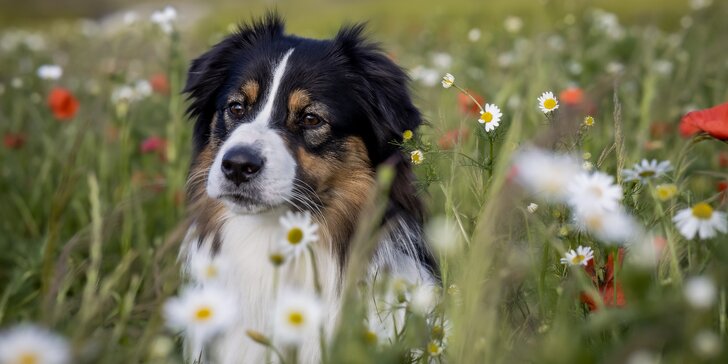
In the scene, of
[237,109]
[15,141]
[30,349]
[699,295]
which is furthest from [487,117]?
[15,141]

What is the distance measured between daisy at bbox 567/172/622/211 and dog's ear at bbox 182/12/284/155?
208cm

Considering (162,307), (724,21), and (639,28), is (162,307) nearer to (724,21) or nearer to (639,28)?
(724,21)

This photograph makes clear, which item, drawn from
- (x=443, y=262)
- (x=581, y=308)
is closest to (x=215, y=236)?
(x=443, y=262)

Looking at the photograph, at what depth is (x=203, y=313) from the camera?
126 centimetres

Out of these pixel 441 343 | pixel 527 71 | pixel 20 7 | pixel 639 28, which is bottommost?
pixel 441 343

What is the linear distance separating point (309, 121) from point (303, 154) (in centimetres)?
19

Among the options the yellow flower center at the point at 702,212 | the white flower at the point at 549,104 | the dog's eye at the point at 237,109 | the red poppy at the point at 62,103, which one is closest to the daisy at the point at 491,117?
the white flower at the point at 549,104

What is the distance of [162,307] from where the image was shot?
1.36 metres

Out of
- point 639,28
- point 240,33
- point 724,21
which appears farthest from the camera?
point 639,28

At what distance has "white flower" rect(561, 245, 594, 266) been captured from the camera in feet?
6.01

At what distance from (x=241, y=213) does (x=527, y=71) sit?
3167mm

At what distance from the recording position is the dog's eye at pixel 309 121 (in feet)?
10.0

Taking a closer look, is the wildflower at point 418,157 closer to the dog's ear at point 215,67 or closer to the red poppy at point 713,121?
the red poppy at point 713,121

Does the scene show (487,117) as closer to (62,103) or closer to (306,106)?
(306,106)
